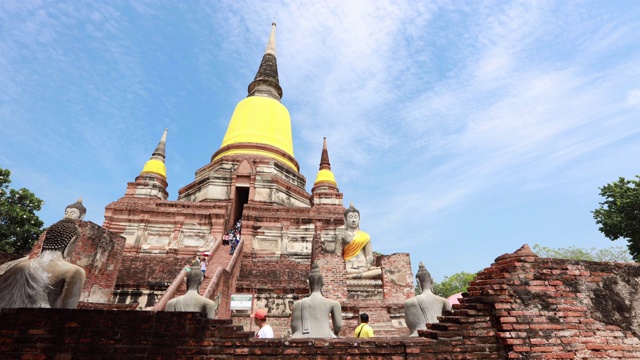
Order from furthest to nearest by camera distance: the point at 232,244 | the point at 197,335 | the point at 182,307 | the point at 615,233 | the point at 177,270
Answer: the point at 615,233, the point at 232,244, the point at 177,270, the point at 182,307, the point at 197,335

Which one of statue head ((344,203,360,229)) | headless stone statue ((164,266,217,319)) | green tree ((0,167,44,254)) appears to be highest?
green tree ((0,167,44,254))

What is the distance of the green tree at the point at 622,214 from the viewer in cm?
2103

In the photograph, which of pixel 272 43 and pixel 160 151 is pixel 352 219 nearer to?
pixel 160 151

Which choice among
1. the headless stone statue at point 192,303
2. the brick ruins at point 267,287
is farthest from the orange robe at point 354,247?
the headless stone statue at point 192,303

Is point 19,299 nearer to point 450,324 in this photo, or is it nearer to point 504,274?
point 450,324

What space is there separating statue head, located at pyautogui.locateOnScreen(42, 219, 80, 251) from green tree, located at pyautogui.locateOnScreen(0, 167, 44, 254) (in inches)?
761

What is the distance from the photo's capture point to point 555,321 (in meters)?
4.52

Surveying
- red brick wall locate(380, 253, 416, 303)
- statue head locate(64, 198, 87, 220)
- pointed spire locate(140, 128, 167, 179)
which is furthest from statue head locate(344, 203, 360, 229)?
pointed spire locate(140, 128, 167, 179)

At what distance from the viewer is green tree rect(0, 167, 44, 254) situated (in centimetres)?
2127

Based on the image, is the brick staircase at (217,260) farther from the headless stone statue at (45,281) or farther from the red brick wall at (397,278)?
the headless stone statue at (45,281)

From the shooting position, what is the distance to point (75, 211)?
12977mm

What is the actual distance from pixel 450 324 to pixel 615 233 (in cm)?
2296

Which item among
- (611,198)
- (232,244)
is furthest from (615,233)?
(232,244)

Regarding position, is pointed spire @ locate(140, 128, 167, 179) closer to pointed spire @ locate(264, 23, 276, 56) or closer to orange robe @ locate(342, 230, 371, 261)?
pointed spire @ locate(264, 23, 276, 56)
